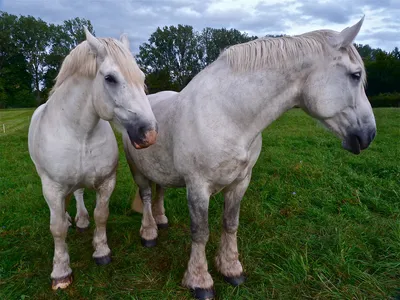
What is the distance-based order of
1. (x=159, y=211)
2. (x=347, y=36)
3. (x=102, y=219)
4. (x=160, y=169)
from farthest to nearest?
(x=159, y=211)
(x=102, y=219)
(x=160, y=169)
(x=347, y=36)

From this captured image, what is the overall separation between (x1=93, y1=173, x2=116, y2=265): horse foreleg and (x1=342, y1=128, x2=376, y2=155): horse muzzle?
1969 mm

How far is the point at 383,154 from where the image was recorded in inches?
239

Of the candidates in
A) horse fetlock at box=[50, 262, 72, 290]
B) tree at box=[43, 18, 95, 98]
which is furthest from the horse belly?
tree at box=[43, 18, 95, 98]

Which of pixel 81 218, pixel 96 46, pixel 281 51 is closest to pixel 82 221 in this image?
pixel 81 218

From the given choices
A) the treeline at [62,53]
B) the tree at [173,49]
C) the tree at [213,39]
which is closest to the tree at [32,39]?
the treeline at [62,53]

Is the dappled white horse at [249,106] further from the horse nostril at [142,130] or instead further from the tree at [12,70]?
the tree at [12,70]

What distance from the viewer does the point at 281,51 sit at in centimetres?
197

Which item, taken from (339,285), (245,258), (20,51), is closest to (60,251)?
(245,258)

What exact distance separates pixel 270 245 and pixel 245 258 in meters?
0.33

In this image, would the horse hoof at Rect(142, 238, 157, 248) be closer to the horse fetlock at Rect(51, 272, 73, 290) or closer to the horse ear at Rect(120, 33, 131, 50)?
the horse fetlock at Rect(51, 272, 73, 290)

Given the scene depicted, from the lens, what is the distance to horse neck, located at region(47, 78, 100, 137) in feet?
7.34

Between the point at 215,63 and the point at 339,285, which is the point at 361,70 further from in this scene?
the point at 339,285

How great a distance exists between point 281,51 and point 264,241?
1947 millimetres

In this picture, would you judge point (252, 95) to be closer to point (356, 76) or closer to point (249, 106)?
point (249, 106)
